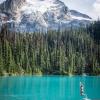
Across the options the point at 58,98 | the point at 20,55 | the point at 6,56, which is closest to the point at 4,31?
the point at 20,55

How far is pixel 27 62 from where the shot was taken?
19288 centimetres

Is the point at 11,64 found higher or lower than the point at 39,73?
higher

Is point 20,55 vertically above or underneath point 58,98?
underneath

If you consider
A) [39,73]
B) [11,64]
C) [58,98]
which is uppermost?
[58,98]

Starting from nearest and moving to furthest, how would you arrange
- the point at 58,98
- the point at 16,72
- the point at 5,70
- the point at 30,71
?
the point at 58,98, the point at 5,70, the point at 16,72, the point at 30,71

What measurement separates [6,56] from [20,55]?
21.5 metres

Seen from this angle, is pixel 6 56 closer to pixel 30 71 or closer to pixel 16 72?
pixel 16 72

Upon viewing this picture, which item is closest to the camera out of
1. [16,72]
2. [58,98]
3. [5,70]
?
[58,98]

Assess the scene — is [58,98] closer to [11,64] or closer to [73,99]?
[73,99]

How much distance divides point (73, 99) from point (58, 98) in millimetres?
4937

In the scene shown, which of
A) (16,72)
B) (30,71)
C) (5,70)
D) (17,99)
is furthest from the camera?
(30,71)

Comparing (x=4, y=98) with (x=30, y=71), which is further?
(x=30, y=71)

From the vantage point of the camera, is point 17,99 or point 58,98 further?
point 58,98

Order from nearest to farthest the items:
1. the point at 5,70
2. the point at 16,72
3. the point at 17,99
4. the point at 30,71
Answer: the point at 17,99
the point at 5,70
the point at 16,72
the point at 30,71
